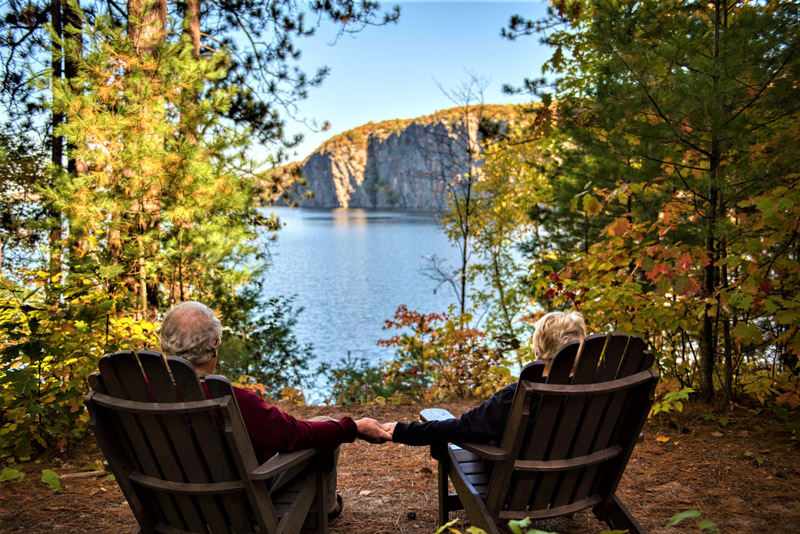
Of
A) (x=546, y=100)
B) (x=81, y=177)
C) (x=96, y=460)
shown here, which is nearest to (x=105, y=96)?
(x=81, y=177)

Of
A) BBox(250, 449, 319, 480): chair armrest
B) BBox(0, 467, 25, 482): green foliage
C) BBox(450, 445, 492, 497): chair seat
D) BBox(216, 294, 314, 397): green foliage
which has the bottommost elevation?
BBox(216, 294, 314, 397): green foliage

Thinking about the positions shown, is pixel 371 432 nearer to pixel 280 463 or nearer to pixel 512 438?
pixel 280 463

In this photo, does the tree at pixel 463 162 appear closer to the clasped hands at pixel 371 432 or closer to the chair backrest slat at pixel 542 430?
the clasped hands at pixel 371 432

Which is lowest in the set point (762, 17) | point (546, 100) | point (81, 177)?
point (81, 177)

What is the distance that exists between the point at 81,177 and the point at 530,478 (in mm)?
3933

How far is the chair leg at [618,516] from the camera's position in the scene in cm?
218

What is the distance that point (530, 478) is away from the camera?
197 centimetres

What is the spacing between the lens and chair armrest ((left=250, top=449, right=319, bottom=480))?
5.90 ft

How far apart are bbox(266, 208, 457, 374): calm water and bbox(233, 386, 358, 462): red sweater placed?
198 inches

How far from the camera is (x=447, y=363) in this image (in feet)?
21.8

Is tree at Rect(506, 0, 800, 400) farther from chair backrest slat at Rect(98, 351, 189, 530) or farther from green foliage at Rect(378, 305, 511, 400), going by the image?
chair backrest slat at Rect(98, 351, 189, 530)

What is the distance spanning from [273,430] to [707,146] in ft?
9.76

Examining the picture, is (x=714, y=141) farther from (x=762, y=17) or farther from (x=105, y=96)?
(x=105, y=96)

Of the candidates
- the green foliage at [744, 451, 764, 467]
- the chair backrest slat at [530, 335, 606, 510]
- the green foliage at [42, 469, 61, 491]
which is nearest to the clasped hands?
the chair backrest slat at [530, 335, 606, 510]
